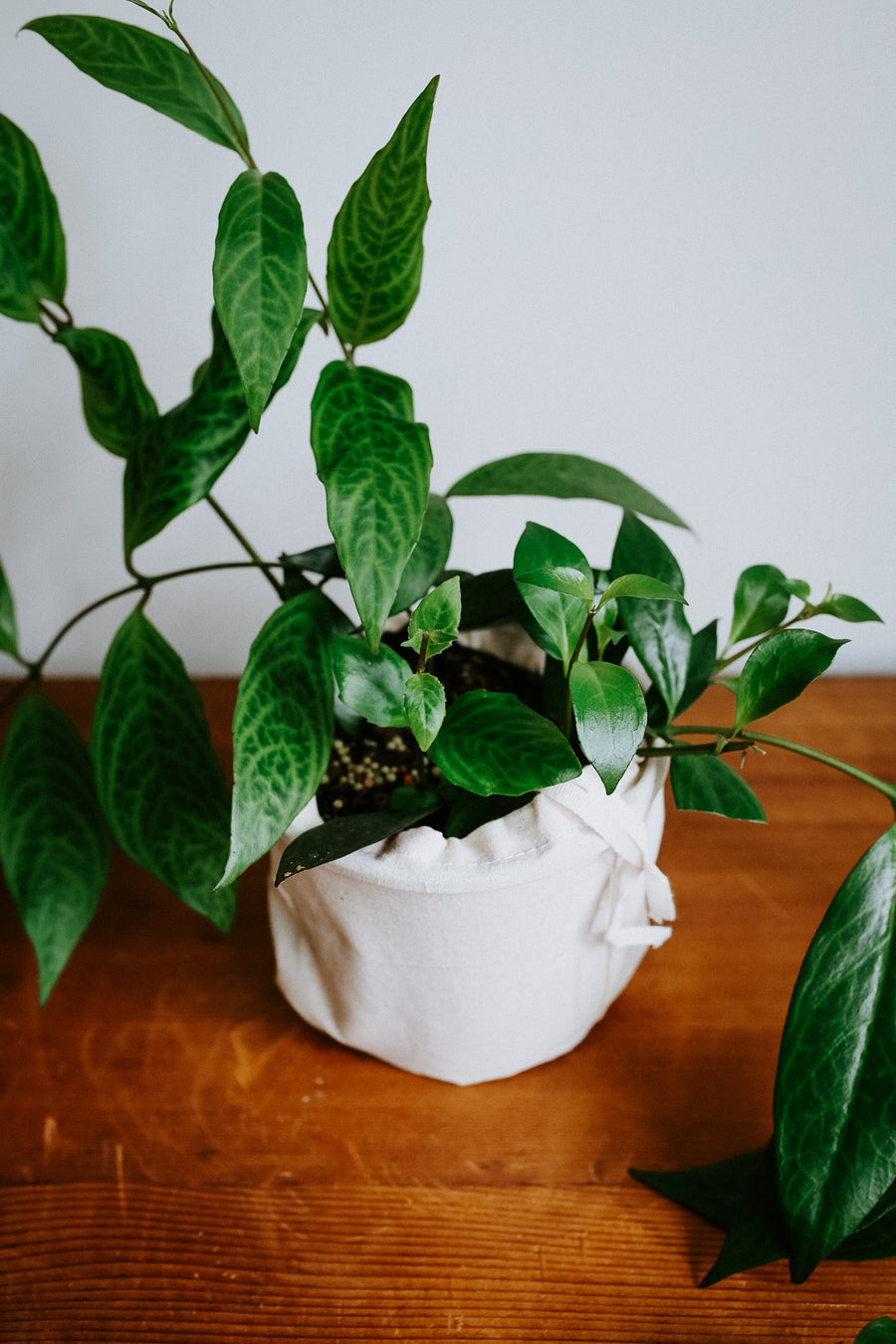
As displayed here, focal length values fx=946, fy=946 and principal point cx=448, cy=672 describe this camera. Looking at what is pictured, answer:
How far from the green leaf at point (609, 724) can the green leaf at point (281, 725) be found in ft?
0.40

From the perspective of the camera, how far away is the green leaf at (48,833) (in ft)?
1.83

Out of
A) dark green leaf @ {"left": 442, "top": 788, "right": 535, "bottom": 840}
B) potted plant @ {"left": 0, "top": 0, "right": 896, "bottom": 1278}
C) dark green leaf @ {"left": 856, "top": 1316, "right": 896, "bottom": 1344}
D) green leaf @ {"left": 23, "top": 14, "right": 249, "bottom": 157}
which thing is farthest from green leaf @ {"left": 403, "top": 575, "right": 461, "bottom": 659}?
dark green leaf @ {"left": 856, "top": 1316, "right": 896, "bottom": 1344}

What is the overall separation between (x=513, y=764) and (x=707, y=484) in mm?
454

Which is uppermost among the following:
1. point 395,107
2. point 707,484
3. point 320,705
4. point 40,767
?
point 395,107

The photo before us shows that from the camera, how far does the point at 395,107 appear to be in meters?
0.61

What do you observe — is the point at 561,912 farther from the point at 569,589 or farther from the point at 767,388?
the point at 767,388

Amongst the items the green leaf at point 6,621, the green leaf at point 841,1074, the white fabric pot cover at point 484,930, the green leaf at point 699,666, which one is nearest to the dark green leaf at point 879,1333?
the green leaf at point 841,1074

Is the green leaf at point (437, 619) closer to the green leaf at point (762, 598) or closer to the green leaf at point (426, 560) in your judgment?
the green leaf at point (426, 560)

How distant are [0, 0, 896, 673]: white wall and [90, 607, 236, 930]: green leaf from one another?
0.29 metres

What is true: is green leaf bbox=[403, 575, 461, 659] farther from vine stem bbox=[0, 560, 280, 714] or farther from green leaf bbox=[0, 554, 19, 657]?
green leaf bbox=[0, 554, 19, 657]

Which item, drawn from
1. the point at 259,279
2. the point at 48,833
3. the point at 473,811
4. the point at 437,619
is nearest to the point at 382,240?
the point at 259,279

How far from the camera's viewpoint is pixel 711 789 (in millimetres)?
477

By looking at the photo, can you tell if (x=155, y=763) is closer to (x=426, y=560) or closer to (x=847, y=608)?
(x=426, y=560)

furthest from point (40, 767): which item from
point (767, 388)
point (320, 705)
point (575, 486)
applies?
point (767, 388)
